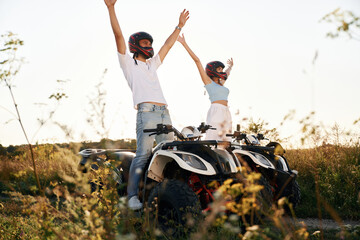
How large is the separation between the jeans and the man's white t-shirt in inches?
4.9

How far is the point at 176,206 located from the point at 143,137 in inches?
47.1

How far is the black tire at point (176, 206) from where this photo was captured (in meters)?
3.46

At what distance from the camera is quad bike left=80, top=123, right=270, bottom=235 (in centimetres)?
357

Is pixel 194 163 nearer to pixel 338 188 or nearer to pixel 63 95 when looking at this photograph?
pixel 63 95

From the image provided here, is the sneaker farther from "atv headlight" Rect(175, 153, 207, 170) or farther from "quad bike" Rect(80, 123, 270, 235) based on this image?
"atv headlight" Rect(175, 153, 207, 170)

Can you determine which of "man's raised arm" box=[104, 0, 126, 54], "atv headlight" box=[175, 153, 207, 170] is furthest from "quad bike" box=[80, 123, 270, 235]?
"man's raised arm" box=[104, 0, 126, 54]

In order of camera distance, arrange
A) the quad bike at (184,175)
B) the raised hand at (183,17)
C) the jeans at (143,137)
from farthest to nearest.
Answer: the raised hand at (183,17) < the jeans at (143,137) < the quad bike at (184,175)

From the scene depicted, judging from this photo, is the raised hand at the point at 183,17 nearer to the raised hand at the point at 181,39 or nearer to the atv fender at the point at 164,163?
the raised hand at the point at 181,39

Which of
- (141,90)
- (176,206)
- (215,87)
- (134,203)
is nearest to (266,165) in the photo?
(176,206)

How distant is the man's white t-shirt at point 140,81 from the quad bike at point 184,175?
0.76 meters

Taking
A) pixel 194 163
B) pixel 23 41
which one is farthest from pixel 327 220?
pixel 23 41

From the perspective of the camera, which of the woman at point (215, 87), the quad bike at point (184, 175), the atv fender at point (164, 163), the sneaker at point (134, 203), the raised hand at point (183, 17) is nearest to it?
the quad bike at point (184, 175)

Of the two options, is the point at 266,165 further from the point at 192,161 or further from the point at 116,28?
the point at 116,28

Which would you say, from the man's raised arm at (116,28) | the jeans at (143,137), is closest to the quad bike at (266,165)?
the jeans at (143,137)
